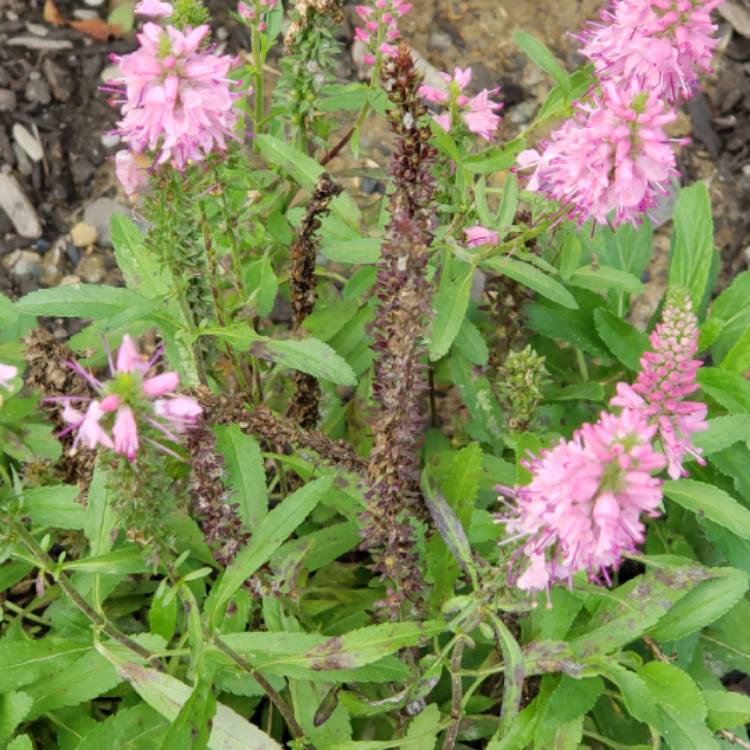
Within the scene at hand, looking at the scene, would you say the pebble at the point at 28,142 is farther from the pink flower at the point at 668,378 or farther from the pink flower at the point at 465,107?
the pink flower at the point at 668,378

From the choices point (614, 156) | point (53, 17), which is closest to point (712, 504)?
point (614, 156)

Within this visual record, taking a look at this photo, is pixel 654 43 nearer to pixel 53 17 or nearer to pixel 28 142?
pixel 28 142

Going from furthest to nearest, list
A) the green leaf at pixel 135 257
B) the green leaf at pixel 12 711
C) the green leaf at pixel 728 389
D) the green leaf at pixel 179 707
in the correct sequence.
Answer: the green leaf at pixel 728 389 → the green leaf at pixel 135 257 → the green leaf at pixel 12 711 → the green leaf at pixel 179 707

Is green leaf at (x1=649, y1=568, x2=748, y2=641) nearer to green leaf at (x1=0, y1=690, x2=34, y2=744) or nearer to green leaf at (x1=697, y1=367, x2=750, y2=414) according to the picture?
green leaf at (x1=697, y1=367, x2=750, y2=414)

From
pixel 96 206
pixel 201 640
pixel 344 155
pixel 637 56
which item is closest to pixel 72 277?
pixel 96 206

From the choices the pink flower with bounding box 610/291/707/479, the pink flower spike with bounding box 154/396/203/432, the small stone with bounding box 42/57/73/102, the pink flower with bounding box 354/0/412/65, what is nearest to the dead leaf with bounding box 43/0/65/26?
the small stone with bounding box 42/57/73/102

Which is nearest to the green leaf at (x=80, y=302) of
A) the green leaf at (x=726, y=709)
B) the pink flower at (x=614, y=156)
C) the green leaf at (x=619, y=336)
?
the pink flower at (x=614, y=156)

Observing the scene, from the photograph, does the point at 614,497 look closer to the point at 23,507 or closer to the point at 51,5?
the point at 23,507
